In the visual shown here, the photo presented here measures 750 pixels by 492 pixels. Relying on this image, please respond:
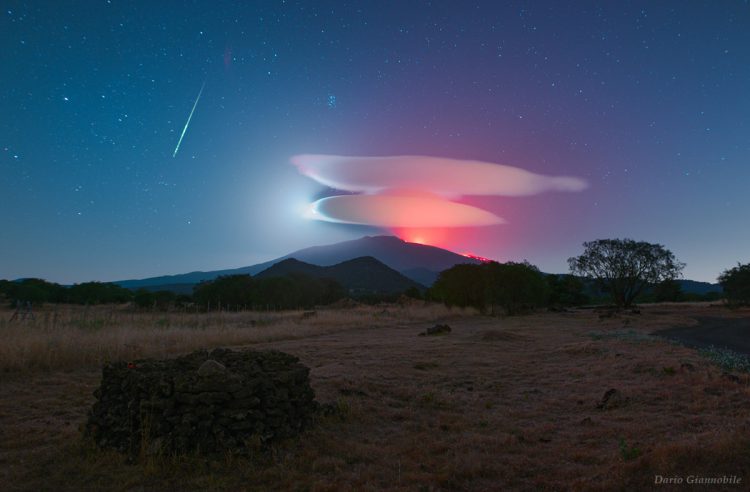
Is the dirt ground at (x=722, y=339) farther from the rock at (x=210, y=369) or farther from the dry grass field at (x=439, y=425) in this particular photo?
the rock at (x=210, y=369)

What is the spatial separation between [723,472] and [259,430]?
676 centimetres

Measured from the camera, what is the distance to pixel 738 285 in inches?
2299

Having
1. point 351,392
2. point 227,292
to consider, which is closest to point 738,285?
point 351,392

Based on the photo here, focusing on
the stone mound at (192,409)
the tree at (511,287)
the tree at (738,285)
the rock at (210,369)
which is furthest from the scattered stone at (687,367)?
the tree at (738,285)

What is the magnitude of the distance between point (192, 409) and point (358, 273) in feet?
495

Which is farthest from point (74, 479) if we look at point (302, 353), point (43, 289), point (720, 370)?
point (43, 289)

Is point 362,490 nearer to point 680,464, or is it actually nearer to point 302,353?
point 680,464

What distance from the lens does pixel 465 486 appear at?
20.0 feet

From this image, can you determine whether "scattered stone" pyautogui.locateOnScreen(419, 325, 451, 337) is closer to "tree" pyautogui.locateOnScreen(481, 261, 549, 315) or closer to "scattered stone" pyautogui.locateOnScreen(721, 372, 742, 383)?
"scattered stone" pyautogui.locateOnScreen(721, 372, 742, 383)

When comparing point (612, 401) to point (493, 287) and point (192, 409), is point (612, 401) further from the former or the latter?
point (493, 287)

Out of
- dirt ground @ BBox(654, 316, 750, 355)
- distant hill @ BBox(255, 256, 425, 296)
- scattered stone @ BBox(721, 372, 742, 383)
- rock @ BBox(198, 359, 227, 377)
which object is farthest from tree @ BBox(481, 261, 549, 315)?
distant hill @ BBox(255, 256, 425, 296)

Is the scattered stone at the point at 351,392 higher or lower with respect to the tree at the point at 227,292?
lower

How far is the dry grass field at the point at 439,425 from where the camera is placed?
622 centimetres

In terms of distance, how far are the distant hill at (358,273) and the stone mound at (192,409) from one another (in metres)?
128
